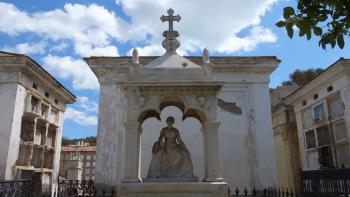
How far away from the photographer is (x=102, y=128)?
39.3 ft

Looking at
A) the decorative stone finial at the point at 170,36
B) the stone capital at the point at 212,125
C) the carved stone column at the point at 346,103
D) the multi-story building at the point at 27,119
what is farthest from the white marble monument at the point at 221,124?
the carved stone column at the point at 346,103

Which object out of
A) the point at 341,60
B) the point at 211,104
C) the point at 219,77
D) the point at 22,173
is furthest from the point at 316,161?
the point at 22,173

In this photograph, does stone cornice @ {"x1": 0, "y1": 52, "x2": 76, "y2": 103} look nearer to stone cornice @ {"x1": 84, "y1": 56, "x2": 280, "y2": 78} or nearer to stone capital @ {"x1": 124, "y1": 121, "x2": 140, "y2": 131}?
stone cornice @ {"x1": 84, "y1": 56, "x2": 280, "y2": 78}

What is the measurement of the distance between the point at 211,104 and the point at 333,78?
35.9 feet

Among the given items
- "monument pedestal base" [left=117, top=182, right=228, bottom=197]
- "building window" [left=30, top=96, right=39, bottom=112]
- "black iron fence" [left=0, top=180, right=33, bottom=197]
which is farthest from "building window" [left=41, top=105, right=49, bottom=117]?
"monument pedestal base" [left=117, top=182, right=228, bottom=197]

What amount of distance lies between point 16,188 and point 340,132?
13.9 meters

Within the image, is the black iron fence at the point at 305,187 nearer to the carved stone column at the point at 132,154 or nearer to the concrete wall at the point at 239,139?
the concrete wall at the point at 239,139

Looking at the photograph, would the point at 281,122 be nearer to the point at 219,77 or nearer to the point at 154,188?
the point at 219,77

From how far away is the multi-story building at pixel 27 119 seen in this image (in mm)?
14617

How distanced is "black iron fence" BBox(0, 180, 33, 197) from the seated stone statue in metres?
4.61

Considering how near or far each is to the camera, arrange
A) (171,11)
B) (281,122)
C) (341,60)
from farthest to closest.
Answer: (281,122) < (341,60) < (171,11)

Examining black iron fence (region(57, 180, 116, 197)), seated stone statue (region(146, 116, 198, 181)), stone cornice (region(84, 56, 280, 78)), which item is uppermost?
stone cornice (region(84, 56, 280, 78))

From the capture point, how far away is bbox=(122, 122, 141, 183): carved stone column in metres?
6.35

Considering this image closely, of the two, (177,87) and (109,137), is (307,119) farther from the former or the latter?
(177,87)
